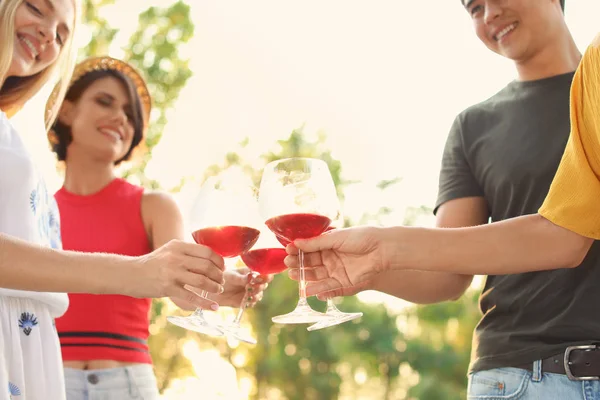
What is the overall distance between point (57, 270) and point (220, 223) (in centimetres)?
49

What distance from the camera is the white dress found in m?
1.90

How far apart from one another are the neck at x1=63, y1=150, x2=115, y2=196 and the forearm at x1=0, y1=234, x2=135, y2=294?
1.35m

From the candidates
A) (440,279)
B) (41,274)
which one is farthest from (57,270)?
(440,279)

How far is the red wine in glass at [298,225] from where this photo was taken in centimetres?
207

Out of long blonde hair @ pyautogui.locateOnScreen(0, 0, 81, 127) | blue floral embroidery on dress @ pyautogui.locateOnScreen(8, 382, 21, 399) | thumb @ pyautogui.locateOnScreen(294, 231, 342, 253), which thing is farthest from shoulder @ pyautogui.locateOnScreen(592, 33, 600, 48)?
long blonde hair @ pyautogui.locateOnScreen(0, 0, 81, 127)

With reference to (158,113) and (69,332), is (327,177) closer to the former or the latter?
(69,332)

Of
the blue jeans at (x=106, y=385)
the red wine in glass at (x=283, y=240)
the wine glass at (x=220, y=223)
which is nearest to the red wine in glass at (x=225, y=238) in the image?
the wine glass at (x=220, y=223)

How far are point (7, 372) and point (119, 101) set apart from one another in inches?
67.8

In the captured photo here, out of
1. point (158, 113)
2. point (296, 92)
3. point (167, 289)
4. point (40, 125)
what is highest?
point (296, 92)

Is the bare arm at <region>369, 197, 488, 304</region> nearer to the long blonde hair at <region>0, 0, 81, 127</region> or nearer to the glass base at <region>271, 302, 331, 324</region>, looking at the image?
the glass base at <region>271, 302, 331, 324</region>

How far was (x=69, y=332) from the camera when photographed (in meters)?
2.74

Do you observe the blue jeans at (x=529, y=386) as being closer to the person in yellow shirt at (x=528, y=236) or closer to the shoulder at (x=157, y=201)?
the person in yellow shirt at (x=528, y=236)

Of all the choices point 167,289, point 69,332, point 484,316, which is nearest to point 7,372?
point 167,289

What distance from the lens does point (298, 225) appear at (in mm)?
2076
